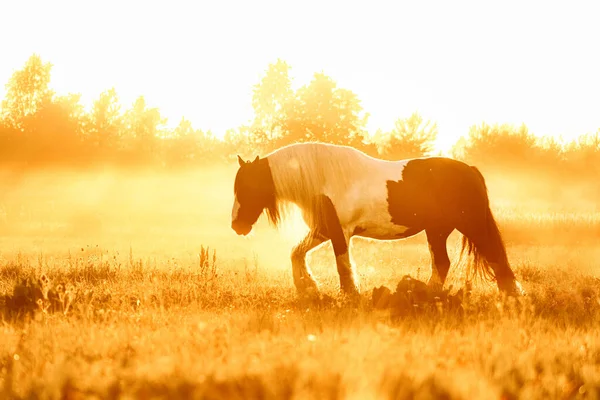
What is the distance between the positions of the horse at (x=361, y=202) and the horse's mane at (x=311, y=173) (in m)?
0.01

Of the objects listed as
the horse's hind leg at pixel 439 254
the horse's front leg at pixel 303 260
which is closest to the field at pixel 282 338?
the horse's front leg at pixel 303 260

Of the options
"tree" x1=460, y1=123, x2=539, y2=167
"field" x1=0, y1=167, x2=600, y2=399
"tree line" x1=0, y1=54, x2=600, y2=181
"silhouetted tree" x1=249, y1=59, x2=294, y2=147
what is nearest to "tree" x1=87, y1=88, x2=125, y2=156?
"tree line" x1=0, y1=54, x2=600, y2=181

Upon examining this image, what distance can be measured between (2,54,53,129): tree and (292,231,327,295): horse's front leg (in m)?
57.0

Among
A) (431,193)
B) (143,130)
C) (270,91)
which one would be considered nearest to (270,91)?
(270,91)

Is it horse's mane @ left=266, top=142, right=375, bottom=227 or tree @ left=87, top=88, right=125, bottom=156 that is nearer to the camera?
horse's mane @ left=266, top=142, right=375, bottom=227

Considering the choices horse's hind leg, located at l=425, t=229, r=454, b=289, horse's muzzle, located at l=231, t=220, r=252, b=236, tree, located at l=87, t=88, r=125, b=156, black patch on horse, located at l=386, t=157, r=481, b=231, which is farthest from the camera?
tree, located at l=87, t=88, r=125, b=156

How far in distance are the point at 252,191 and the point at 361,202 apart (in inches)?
62.1

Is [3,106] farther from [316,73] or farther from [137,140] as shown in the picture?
[316,73]

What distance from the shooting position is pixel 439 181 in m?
9.80

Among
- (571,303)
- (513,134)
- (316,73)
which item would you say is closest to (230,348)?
(571,303)

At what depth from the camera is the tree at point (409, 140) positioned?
43.0 meters

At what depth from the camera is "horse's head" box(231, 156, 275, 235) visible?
30.7 feet

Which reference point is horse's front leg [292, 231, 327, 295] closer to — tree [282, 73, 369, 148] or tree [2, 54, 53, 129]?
tree [282, 73, 369, 148]

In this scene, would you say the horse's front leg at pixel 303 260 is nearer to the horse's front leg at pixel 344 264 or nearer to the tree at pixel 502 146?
the horse's front leg at pixel 344 264
